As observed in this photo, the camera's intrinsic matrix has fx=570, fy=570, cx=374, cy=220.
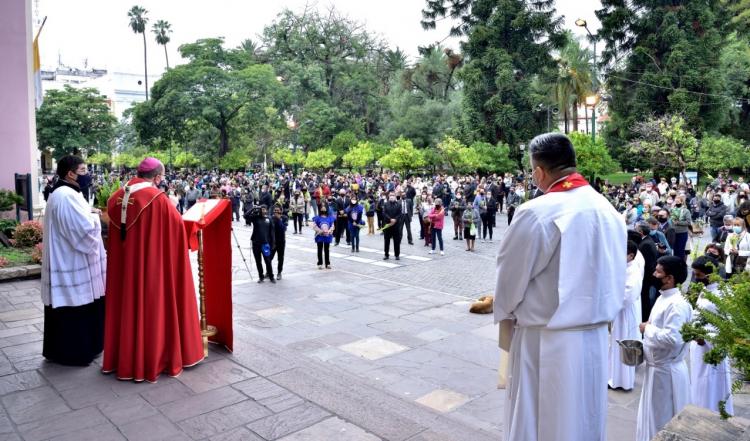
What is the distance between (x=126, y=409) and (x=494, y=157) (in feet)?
102

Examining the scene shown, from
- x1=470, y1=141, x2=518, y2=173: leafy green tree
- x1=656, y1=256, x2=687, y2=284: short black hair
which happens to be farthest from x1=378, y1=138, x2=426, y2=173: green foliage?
x1=656, y1=256, x2=687, y2=284: short black hair

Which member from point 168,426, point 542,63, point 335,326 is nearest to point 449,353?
point 335,326

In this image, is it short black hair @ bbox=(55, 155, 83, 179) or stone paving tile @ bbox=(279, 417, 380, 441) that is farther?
short black hair @ bbox=(55, 155, 83, 179)

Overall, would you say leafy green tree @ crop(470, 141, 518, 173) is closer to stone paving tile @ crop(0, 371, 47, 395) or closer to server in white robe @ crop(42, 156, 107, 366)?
server in white robe @ crop(42, 156, 107, 366)

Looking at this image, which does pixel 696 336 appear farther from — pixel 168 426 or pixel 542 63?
pixel 542 63

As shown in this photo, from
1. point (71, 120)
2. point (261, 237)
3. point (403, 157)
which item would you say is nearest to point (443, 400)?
point (261, 237)

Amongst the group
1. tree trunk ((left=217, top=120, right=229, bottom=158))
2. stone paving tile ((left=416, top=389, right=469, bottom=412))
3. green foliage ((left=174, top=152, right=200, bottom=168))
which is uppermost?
tree trunk ((left=217, top=120, right=229, bottom=158))

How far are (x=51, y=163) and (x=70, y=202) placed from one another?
67.1 meters

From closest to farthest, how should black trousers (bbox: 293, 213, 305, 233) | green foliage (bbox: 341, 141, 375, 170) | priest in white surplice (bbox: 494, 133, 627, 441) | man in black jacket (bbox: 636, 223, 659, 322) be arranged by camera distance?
priest in white surplice (bbox: 494, 133, 627, 441) < man in black jacket (bbox: 636, 223, 659, 322) < black trousers (bbox: 293, 213, 305, 233) < green foliage (bbox: 341, 141, 375, 170)

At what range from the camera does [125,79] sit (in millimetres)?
75312

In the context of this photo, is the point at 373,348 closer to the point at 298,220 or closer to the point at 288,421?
the point at 288,421

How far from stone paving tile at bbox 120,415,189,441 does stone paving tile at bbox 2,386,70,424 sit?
66cm

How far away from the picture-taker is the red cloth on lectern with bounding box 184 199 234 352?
5625 millimetres

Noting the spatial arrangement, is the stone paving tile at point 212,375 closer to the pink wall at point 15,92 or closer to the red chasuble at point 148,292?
the red chasuble at point 148,292
